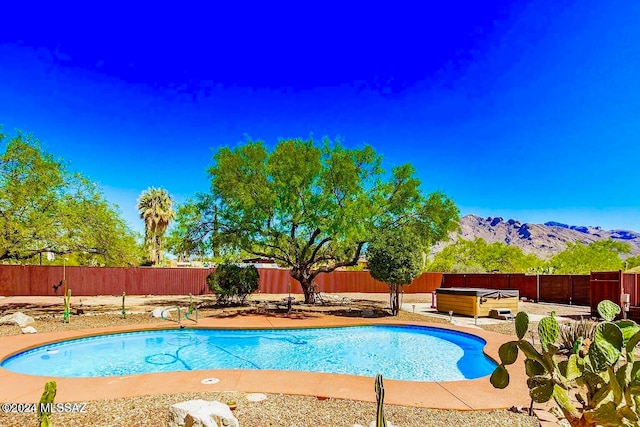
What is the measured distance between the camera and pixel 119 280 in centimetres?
2291

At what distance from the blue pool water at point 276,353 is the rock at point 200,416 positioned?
4.49 meters

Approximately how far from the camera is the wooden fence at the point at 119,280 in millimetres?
21484

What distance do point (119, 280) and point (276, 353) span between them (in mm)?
17193

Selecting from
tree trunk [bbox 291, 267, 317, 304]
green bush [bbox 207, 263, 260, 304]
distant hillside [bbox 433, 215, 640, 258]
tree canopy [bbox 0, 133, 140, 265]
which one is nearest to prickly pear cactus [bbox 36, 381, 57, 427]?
tree canopy [bbox 0, 133, 140, 265]

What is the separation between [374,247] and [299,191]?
336 cm

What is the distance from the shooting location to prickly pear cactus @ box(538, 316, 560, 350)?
2518mm

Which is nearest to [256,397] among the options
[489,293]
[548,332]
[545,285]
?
[548,332]

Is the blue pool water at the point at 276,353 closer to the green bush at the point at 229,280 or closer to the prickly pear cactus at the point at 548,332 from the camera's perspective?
the green bush at the point at 229,280

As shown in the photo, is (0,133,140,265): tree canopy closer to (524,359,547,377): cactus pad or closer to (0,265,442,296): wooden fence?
(0,265,442,296): wooden fence

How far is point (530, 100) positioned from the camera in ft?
61.7

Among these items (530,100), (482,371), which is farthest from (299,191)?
(530,100)

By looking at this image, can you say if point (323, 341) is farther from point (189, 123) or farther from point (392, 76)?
point (189, 123)

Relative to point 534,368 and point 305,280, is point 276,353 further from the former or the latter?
point 305,280

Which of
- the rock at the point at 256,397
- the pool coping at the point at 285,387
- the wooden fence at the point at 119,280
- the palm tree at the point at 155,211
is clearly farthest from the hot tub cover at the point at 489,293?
the palm tree at the point at 155,211
